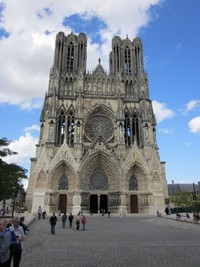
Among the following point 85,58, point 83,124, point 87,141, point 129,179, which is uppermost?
point 85,58

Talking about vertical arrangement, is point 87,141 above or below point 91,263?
above

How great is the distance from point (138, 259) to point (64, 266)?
7.29 ft

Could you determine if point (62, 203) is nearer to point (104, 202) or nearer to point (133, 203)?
point (104, 202)

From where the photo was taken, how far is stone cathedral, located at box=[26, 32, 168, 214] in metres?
31.4

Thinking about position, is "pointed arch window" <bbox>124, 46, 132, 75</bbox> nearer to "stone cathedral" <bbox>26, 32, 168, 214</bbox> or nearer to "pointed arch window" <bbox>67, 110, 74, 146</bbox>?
"stone cathedral" <bbox>26, 32, 168, 214</bbox>

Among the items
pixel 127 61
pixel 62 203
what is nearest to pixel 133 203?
pixel 62 203

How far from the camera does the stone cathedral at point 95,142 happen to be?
1238 inches

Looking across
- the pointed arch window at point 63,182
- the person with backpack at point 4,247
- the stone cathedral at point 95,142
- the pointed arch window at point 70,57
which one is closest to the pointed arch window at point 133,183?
the stone cathedral at point 95,142

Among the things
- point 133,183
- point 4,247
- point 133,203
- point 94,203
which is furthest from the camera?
point 94,203

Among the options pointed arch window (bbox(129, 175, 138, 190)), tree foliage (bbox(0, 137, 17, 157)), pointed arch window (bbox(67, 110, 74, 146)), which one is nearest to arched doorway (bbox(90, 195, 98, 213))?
pointed arch window (bbox(129, 175, 138, 190))

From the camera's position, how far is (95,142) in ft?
110

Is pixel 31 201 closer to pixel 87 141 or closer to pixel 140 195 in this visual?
pixel 87 141

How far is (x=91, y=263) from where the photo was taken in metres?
6.63

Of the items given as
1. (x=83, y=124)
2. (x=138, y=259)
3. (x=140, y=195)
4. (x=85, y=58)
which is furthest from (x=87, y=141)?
(x=138, y=259)
